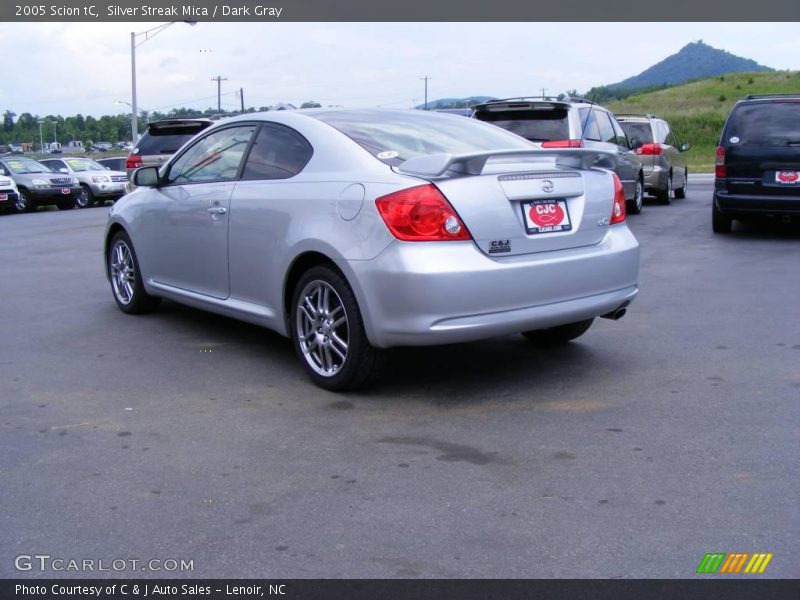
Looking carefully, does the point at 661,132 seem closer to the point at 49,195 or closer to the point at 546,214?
the point at 546,214

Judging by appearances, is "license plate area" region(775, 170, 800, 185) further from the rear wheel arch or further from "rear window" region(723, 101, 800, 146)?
the rear wheel arch

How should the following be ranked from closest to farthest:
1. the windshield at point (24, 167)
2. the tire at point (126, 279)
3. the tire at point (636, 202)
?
the tire at point (126, 279), the tire at point (636, 202), the windshield at point (24, 167)

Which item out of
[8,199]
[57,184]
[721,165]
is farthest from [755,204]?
[57,184]

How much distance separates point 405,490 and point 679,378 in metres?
2.33

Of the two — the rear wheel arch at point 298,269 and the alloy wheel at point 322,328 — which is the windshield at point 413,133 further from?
the alloy wheel at point 322,328

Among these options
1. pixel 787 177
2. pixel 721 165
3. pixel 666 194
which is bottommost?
pixel 666 194

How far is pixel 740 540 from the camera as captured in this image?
3.35 m

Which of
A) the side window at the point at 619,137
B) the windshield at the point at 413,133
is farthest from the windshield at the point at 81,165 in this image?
the windshield at the point at 413,133

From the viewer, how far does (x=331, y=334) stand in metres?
5.30

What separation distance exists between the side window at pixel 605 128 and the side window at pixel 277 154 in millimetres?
8180

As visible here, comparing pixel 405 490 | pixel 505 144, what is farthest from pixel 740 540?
pixel 505 144

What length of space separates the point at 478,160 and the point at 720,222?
29.0ft

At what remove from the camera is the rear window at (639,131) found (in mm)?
17328
